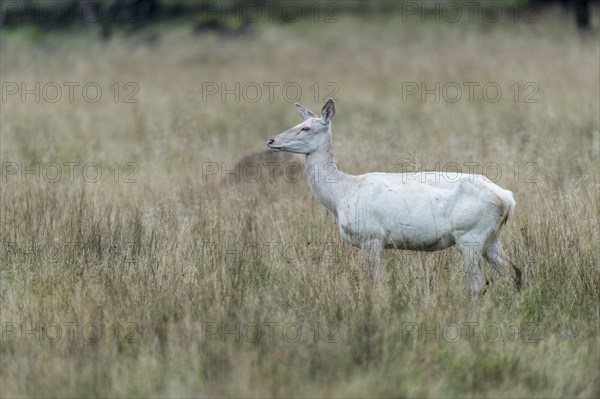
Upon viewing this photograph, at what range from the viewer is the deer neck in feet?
23.3

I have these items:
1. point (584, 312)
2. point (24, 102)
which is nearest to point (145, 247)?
point (584, 312)

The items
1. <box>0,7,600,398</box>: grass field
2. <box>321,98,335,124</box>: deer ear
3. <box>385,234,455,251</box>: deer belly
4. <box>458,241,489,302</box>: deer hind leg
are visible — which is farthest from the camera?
<box>321,98,335,124</box>: deer ear

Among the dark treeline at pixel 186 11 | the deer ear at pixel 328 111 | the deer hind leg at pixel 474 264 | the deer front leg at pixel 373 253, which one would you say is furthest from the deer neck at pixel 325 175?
the dark treeline at pixel 186 11

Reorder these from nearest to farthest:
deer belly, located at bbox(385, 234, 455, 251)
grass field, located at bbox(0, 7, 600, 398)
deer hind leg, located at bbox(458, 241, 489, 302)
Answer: grass field, located at bbox(0, 7, 600, 398), deer hind leg, located at bbox(458, 241, 489, 302), deer belly, located at bbox(385, 234, 455, 251)

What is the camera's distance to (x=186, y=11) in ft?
129

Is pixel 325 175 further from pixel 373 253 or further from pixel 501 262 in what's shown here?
pixel 501 262

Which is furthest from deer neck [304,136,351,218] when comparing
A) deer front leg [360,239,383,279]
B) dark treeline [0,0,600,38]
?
dark treeline [0,0,600,38]

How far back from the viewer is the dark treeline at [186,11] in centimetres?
3551

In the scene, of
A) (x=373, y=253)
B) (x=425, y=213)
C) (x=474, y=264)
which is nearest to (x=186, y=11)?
(x=373, y=253)

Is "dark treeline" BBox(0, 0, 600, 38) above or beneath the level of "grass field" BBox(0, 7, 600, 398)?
above

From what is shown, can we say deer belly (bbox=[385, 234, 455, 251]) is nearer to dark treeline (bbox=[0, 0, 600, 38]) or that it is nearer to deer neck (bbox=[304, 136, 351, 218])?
deer neck (bbox=[304, 136, 351, 218])

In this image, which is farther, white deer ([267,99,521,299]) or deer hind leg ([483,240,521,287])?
deer hind leg ([483,240,521,287])

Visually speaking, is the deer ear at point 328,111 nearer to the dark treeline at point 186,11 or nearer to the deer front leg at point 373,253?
the deer front leg at point 373,253

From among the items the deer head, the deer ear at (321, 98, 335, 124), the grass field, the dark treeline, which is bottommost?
the grass field
